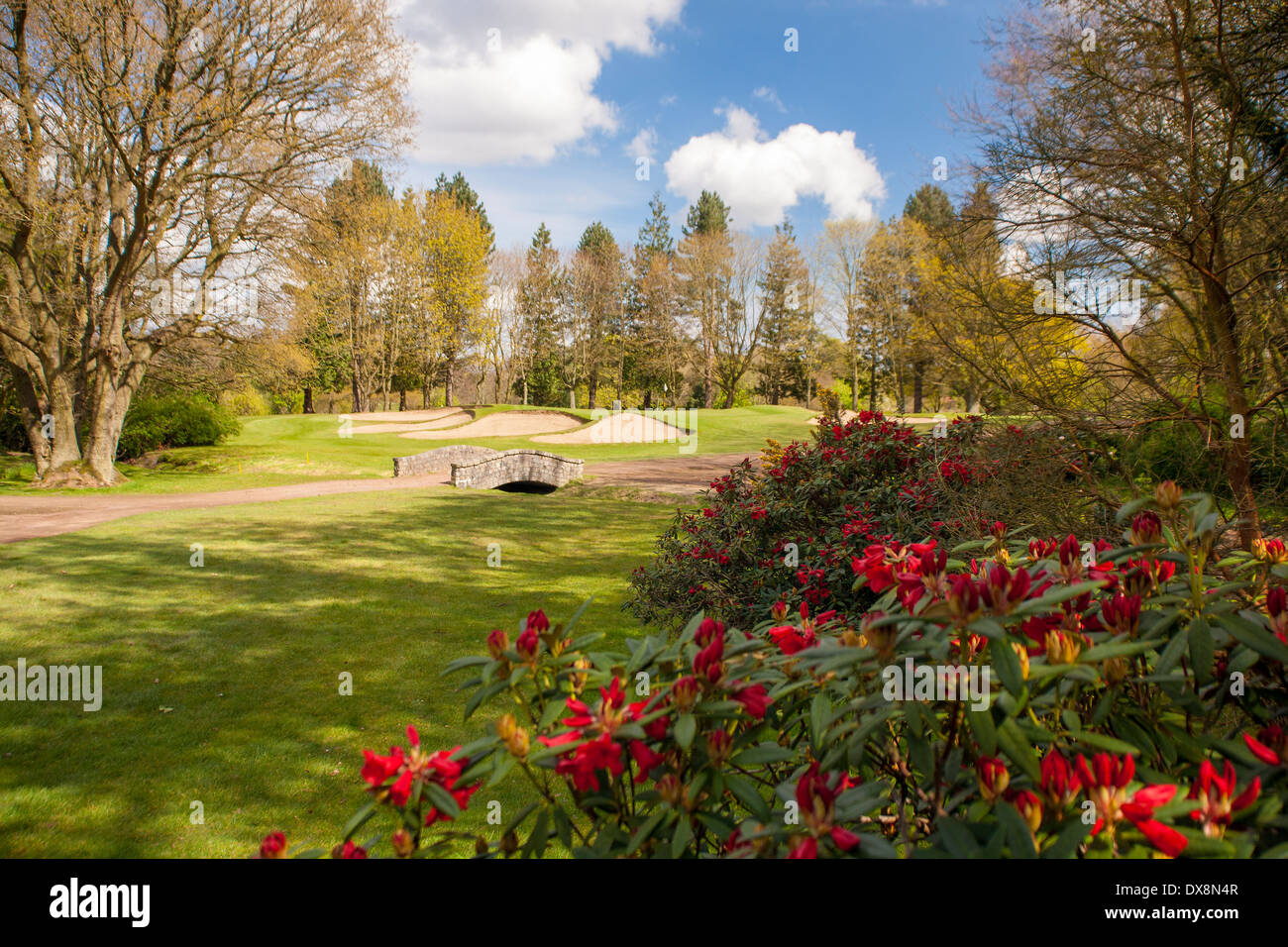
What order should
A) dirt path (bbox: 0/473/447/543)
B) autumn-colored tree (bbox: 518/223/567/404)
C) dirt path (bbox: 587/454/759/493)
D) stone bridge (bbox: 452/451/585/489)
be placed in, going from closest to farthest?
1. dirt path (bbox: 0/473/447/543)
2. stone bridge (bbox: 452/451/585/489)
3. dirt path (bbox: 587/454/759/493)
4. autumn-colored tree (bbox: 518/223/567/404)

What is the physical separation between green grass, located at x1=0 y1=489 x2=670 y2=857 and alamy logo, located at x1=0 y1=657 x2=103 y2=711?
0.08 meters

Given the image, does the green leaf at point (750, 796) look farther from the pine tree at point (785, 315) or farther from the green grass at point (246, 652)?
the pine tree at point (785, 315)

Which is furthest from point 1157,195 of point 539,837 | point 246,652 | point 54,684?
point 54,684

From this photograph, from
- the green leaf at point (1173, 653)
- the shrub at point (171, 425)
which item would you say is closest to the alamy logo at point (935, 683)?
the green leaf at point (1173, 653)

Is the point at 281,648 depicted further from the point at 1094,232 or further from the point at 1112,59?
the point at 1112,59

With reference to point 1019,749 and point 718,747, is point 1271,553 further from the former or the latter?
point 718,747

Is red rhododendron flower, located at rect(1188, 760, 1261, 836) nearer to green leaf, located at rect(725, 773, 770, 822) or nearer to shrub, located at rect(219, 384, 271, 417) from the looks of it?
green leaf, located at rect(725, 773, 770, 822)

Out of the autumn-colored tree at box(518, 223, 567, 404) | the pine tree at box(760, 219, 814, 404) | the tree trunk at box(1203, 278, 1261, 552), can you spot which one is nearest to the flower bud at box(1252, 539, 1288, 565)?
the tree trunk at box(1203, 278, 1261, 552)

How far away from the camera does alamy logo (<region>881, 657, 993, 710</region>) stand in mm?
1083

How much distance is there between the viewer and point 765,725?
130 centimetres
